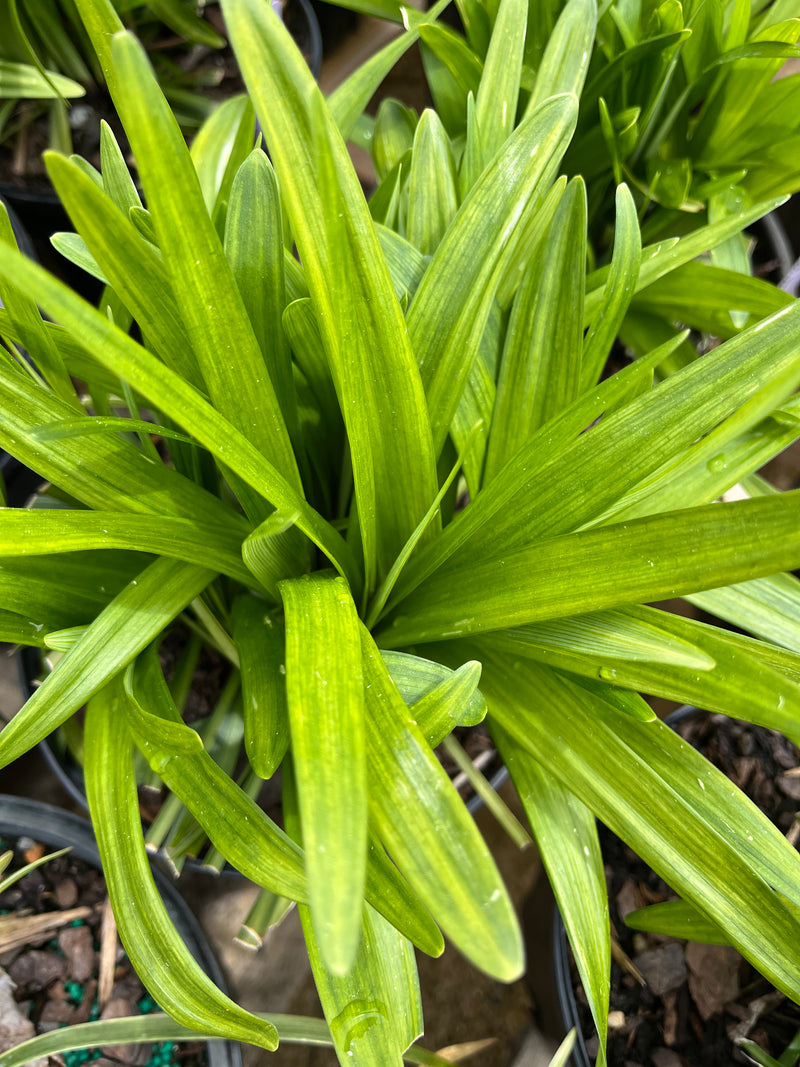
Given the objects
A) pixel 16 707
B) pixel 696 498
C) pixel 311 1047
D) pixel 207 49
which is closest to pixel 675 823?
pixel 696 498

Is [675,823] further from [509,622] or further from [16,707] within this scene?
[16,707]

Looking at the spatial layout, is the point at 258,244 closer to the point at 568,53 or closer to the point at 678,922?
the point at 568,53

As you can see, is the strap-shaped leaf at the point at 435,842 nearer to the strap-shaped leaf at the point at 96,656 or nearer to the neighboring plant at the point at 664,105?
the strap-shaped leaf at the point at 96,656

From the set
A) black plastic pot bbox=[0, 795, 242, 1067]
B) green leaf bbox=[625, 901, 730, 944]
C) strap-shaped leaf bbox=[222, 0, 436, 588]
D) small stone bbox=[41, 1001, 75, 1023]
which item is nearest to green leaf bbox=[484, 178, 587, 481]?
strap-shaped leaf bbox=[222, 0, 436, 588]

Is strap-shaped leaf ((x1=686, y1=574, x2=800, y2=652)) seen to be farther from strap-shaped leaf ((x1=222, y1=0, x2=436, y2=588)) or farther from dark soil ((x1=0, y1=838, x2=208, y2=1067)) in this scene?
dark soil ((x1=0, y1=838, x2=208, y2=1067))

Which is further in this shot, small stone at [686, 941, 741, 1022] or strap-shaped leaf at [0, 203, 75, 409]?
small stone at [686, 941, 741, 1022]

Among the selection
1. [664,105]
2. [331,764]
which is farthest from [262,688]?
[664,105]
